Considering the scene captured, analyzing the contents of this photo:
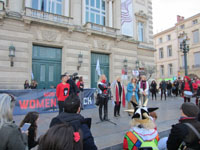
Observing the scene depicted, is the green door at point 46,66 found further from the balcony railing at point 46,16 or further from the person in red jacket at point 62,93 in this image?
the person in red jacket at point 62,93

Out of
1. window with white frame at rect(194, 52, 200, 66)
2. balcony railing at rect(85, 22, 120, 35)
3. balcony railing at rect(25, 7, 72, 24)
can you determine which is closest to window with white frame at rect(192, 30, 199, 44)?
window with white frame at rect(194, 52, 200, 66)

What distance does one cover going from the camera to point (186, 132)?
214 cm

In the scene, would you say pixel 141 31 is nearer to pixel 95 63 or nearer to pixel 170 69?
pixel 95 63

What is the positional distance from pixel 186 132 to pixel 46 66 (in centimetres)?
1257

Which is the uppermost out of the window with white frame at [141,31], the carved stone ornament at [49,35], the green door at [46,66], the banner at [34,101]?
the window with white frame at [141,31]

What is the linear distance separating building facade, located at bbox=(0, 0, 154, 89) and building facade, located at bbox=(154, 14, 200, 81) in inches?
913

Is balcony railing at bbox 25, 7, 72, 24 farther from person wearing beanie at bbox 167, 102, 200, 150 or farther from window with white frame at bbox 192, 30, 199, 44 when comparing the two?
window with white frame at bbox 192, 30, 199, 44

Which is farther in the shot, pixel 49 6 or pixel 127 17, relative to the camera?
pixel 127 17

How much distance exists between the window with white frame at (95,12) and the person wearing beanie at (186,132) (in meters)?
15.1

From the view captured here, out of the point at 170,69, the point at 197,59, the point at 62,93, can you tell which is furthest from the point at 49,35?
the point at 170,69

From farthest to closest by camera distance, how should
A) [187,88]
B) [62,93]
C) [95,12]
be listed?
1. [95,12]
2. [187,88]
3. [62,93]

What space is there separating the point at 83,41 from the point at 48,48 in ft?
11.1

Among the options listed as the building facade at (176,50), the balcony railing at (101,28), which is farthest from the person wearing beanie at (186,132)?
the building facade at (176,50)

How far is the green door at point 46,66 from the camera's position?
A: 12.7 m
